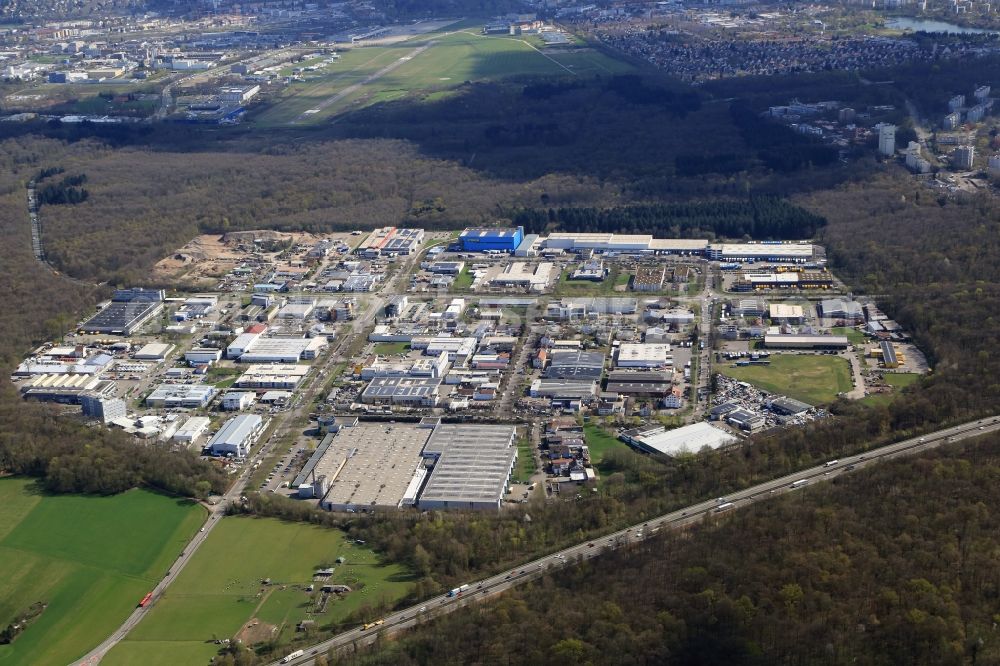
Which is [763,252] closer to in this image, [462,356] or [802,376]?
[802,376]

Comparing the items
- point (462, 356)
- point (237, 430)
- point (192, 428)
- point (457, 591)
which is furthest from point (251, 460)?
point (457, 591)

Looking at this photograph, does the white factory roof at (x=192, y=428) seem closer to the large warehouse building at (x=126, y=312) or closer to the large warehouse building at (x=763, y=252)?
the large warehouse building at (x=126, y=312)

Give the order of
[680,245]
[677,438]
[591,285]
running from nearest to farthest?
[677,438], [591,285], [680,245]

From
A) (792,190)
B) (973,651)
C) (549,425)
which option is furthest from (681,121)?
(973,651)

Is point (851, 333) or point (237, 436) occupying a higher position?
point (851, 333)

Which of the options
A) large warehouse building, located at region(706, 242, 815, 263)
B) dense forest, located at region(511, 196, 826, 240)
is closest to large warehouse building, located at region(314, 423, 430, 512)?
large warehouse building, located at region(706, 242, 815, 263)

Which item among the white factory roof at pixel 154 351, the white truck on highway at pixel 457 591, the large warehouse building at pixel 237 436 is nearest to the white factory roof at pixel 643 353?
the large warehouse building at pixel 237 436
